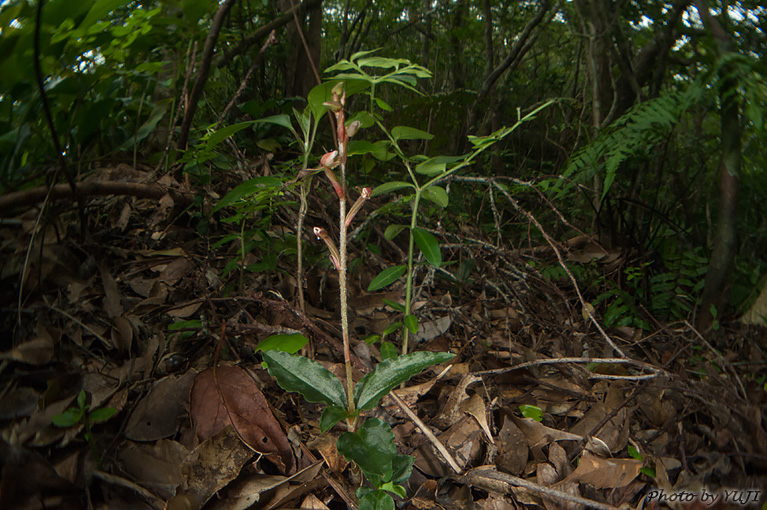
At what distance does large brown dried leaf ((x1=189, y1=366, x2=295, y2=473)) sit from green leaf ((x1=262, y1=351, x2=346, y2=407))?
21cm

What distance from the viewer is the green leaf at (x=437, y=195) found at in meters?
1.35

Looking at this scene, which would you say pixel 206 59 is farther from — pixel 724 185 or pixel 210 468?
pixel 724 185

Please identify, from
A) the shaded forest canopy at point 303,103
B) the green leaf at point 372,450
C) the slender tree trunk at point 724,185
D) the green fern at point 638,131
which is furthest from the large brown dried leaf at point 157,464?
the slender tree trunk at point 724,185

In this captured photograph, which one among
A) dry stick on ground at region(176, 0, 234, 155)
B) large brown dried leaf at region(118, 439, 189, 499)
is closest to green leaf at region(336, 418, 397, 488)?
large brown dried leaf at region(118, 439, 189, 499)

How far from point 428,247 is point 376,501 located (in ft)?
2.31

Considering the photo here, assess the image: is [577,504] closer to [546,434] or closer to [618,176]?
[546,434]

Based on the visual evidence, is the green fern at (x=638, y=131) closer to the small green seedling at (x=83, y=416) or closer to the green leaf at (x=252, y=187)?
the green leaf at (x=252, y=187)

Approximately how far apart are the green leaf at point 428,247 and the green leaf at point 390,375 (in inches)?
13.3

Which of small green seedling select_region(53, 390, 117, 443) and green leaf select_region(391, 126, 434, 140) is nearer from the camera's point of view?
small green seedling select_region(53, 390, 117, 443)

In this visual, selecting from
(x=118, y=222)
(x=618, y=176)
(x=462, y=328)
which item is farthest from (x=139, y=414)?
(x=618, y=176)

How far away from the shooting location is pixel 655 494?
1.07 meters

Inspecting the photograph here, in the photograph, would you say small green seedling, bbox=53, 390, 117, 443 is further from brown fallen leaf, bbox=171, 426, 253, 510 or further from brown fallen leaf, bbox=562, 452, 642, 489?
brown fallen leaf, bbox=562, 452, 642, 489

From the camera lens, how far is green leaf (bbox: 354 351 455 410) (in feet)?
3.22

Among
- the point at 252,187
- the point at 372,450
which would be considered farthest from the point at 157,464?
the point at 252,187
